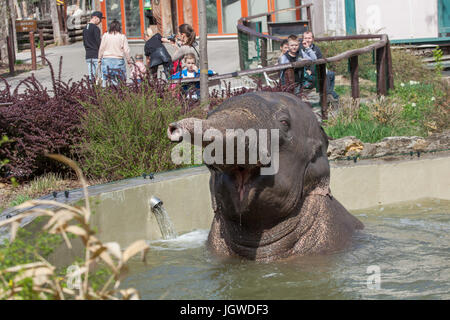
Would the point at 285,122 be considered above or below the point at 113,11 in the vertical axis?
below

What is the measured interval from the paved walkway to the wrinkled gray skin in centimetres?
1415

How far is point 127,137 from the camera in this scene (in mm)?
7750

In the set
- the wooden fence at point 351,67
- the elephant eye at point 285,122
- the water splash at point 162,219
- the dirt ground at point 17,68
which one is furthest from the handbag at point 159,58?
the dirt ground at point 17,68

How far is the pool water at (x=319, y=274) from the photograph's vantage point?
4.41 metres

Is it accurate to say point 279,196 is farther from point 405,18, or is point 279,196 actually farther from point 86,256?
point 405,18

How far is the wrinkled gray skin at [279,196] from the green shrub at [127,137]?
285 cm

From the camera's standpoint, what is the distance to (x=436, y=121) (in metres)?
9.91

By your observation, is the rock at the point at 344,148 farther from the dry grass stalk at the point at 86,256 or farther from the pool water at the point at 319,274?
the dry grass stalk at the point at 86,256

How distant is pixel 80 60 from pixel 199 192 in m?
19.4

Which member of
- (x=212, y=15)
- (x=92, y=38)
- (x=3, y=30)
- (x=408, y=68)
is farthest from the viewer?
(x=212, y=15)

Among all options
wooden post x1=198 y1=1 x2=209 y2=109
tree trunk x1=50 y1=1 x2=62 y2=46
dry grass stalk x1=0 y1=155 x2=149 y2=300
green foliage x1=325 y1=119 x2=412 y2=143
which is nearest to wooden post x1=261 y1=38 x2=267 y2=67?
green foliage x1=325 y1=119 x2=412 y2=143

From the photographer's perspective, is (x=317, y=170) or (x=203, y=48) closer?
(x=317, y=170)

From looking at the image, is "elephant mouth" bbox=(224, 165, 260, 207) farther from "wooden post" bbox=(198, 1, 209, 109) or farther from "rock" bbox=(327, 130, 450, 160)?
"wooden post" bbox=(198, 1, 209, 109)

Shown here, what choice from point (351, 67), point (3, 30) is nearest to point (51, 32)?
point (3, 30)
